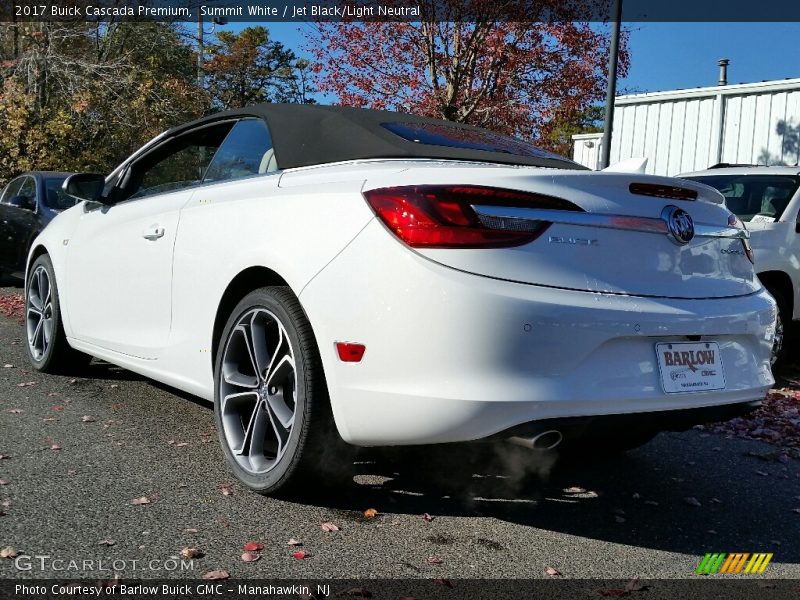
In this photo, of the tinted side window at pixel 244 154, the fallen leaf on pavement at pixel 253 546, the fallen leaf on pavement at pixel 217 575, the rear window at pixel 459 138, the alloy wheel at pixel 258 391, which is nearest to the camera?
the fallen leaf on pavement at pixel 217 575

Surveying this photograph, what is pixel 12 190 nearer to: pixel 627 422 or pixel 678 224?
pixel 678 224

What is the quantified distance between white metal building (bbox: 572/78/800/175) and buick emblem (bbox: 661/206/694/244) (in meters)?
11.7

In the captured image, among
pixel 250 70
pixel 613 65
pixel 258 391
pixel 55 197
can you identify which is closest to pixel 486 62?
pixel 613 65

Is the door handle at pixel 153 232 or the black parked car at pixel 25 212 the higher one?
the door handle at pixel 153 232

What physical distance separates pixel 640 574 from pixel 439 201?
4.55ft

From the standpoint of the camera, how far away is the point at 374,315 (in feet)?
9.45

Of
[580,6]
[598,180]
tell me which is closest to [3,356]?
[598,180]

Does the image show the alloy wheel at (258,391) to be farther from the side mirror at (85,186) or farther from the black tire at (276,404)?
the side mirror at (85,186)

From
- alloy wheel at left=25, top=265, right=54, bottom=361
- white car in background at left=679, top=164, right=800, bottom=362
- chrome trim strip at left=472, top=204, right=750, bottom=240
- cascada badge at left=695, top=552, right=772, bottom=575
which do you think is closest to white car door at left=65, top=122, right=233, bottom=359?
alloy wheel at left=25, top=265, right=54, bottom=361

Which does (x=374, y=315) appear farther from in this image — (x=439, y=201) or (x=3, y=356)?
(x=3, y=356)

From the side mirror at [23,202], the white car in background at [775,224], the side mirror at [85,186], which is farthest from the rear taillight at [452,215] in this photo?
the side mirror at [23,202]

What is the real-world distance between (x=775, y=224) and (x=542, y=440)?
534 cm

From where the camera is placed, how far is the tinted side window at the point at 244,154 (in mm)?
3859

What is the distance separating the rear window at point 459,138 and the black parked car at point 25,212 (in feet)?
26.2
